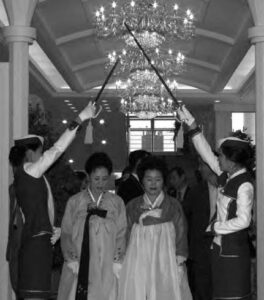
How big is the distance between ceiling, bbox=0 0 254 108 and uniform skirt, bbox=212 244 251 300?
621 centimetres

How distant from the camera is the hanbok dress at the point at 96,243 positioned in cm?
565

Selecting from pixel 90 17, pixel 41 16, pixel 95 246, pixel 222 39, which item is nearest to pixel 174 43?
pixel 222 39

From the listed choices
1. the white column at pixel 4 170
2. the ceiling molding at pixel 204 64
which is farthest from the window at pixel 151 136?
the white column at pixel 4 170

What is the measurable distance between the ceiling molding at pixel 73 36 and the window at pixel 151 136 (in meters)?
9.87

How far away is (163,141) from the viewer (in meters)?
23.5

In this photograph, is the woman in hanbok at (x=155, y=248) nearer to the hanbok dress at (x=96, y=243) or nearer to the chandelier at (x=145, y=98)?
the hanbok dress at (x=96, y=243)

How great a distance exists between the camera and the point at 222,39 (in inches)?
529

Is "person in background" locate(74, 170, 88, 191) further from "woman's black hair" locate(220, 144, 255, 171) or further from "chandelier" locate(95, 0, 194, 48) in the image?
"woman's black hair" locate(220, 144, 255, 171)

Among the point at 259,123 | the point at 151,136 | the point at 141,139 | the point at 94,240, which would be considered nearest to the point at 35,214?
the point at 94,240

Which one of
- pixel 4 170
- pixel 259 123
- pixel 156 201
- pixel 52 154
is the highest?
pixel 259 123

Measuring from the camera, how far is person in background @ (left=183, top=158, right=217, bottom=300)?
6.61m

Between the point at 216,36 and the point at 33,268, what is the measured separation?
8881 mm

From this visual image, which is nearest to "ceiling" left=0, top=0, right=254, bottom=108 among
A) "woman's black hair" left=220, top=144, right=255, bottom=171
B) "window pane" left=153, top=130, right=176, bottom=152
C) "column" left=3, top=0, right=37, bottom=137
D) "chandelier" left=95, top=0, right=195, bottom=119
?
"chandelier" left=95, top=0, right=195, bottom=119

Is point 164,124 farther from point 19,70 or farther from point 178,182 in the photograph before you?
point 19,70
